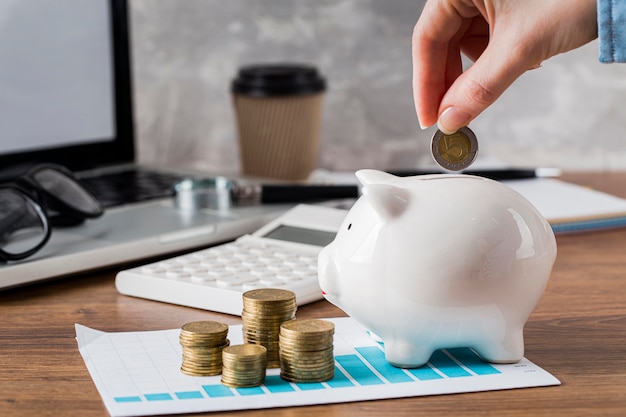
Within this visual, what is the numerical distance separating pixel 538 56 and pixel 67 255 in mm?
555

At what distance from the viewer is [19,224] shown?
1070mm

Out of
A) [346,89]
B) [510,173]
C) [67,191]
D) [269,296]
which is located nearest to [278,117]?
[346,89]

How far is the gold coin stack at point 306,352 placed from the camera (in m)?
0.73

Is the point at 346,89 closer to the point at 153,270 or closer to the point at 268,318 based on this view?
the point at 153,270

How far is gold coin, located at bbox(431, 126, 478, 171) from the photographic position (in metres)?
0.90

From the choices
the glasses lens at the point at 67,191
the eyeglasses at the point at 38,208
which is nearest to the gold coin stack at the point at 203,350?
the eyeglasses at the point at 38,208

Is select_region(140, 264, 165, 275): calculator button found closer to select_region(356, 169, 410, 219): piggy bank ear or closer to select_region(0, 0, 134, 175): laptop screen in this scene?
select_region(356, 169, 410, 219): piggy bank ear

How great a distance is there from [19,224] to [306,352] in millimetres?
478

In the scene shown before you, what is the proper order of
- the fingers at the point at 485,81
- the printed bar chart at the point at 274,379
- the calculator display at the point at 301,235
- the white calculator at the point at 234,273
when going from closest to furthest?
the printed bar chart at the point at 274,379
the fingers at the point at 485,81
the white calculator at the point at 234,273
the calculator display at the point at 301,235

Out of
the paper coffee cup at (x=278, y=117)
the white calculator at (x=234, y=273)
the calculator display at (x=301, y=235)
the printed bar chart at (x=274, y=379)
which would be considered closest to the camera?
the printed bar chart at (x=274, y=379)

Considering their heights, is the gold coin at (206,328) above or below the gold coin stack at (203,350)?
above

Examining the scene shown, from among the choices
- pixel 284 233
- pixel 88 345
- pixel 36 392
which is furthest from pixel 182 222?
pixel 36 392

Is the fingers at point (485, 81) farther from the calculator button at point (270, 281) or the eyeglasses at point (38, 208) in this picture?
the eyeglasses at point (38, 208)

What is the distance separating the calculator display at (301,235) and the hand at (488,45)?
0.27m
